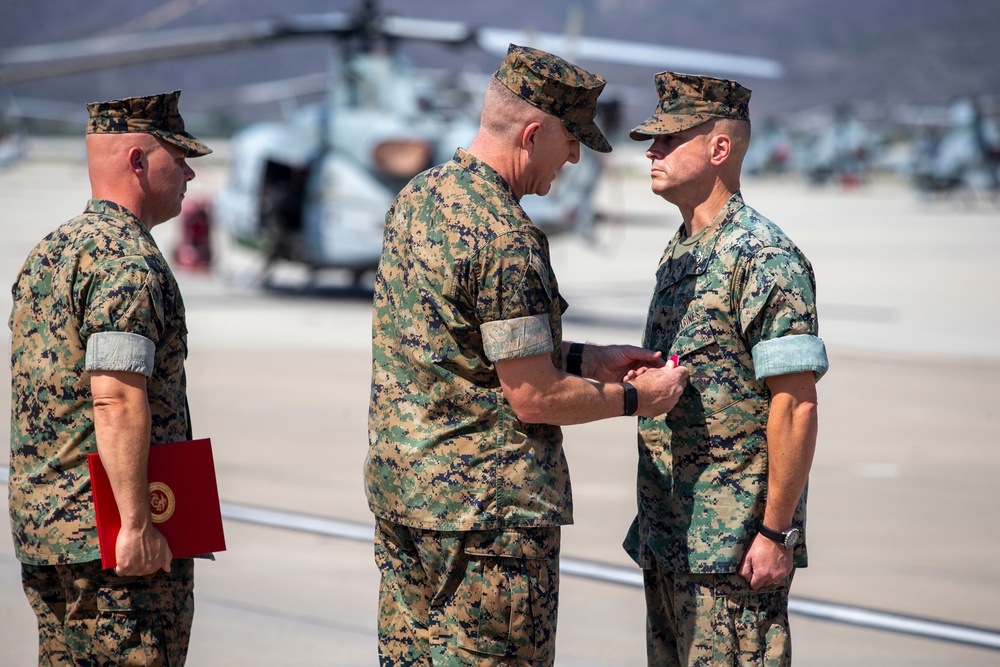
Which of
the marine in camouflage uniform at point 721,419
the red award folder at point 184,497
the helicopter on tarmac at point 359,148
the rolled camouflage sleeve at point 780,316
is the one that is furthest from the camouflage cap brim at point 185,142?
the helicopter on tarmac at point 359,148

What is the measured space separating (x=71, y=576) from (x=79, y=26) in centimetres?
18053

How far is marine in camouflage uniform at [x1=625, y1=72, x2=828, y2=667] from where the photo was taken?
120 inches

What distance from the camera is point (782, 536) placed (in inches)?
121

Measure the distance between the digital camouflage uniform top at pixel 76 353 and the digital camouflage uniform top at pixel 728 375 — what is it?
141cm

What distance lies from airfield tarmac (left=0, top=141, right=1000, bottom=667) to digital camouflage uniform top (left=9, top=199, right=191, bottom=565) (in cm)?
169

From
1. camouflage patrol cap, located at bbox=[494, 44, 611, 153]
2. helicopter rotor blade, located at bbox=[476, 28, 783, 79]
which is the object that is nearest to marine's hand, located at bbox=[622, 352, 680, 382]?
camouflage patrol cap, located at bbox=[494, 44, 611, 153]

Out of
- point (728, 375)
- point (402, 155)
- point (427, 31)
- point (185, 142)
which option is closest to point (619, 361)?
point (728, 375)

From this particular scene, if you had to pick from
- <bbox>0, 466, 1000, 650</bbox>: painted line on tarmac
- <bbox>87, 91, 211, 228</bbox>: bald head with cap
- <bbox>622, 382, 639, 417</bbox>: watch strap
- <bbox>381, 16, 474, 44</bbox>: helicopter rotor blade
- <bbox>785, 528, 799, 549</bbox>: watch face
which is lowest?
<bbox>0, 466, 1000, 650</bbox>: painted line on tarmac

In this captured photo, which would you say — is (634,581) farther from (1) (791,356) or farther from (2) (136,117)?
(2) (136,117)

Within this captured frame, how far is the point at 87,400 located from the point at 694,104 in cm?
184

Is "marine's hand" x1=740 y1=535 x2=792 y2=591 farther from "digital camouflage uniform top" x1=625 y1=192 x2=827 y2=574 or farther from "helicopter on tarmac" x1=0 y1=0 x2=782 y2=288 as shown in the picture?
"helicopter on tarmac" x1=0 y1=0 x2=782 y2=288

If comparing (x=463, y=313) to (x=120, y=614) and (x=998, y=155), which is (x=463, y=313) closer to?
(x=120, y=614)

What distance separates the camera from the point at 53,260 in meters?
3.08

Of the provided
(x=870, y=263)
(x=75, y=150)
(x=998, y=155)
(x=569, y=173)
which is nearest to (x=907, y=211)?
(x=998, y=155)
